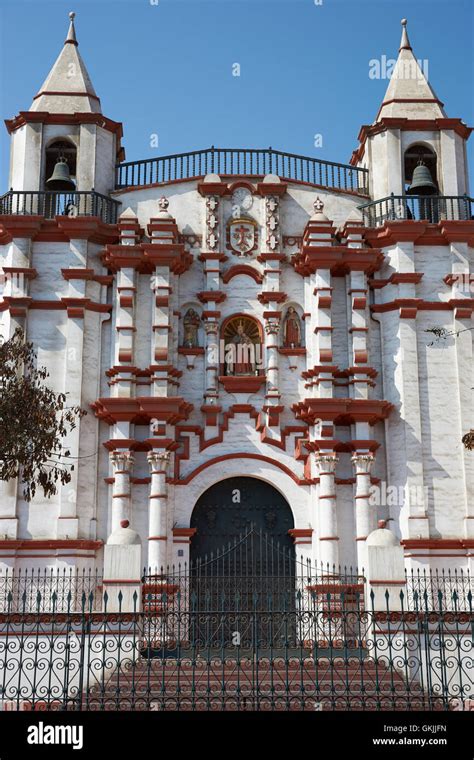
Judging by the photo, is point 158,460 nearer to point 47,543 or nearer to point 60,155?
point 47,543

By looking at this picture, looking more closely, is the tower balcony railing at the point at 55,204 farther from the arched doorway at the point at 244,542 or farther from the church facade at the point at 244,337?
the arched doorway at the point at 244,542

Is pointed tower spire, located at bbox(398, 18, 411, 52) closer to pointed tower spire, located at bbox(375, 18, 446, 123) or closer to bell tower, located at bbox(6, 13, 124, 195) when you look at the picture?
pointed tower spire, located at bbox(375, 18, 446, 123)

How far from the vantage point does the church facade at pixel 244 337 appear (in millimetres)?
18516

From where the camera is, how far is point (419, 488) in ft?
60.8

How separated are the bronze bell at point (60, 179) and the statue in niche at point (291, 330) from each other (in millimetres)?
5501

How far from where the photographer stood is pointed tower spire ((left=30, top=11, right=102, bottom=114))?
20.8m

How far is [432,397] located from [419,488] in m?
1.96

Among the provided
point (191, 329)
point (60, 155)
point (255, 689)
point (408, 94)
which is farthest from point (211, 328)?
point (255, 689)

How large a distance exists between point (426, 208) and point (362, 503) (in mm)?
6781

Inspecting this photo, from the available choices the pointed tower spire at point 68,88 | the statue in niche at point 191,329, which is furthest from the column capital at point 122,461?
the pointed tower spire at point 68,88

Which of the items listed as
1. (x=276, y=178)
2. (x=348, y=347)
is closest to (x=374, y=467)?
(x=348, y=347)

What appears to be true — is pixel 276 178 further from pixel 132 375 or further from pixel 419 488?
pixel 419 488
